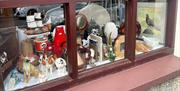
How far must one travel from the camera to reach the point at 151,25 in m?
1.28

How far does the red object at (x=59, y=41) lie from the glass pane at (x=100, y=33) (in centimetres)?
8

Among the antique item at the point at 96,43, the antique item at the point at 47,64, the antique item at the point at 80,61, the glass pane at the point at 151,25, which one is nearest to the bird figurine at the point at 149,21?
the glass pane at the point at 151,25

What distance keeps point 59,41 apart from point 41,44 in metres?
0.07

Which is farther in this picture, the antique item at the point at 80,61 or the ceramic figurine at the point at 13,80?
the antique item at the point at 80,61

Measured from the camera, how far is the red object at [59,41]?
927 millimetres

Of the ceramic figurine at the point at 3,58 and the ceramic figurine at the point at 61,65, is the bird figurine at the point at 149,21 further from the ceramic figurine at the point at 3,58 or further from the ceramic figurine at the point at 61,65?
the ceramic figurine at the point at 3,58

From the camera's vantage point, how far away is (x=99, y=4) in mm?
1044

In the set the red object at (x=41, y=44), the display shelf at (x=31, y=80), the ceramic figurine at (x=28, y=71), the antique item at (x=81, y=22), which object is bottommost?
the display shelf at (x=31, y=80)

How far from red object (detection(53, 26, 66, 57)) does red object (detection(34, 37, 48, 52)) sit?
0.04m

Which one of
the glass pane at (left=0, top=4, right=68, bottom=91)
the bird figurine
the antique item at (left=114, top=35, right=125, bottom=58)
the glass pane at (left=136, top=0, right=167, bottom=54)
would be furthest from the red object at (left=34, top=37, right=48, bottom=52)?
the bird figurine

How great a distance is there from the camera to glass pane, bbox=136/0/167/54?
1.19m

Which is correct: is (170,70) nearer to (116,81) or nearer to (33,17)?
(116,81)

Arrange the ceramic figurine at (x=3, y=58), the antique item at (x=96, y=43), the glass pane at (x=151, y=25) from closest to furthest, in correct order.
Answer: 1. the ceramic figurine at (x=3, y=58)
2. the antique item at (x=96, y=43)
3. the glass pane at (x=151, y=25)

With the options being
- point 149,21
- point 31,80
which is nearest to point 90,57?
point 31,80
